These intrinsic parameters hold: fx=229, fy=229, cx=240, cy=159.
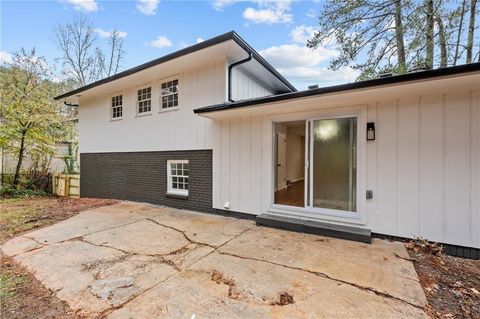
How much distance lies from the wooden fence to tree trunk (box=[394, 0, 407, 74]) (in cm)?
1454

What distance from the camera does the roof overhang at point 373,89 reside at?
10.4 ft

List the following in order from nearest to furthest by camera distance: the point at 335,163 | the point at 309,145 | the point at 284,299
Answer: the point at 284,299 < the point at 335,163 < the point at 309,145

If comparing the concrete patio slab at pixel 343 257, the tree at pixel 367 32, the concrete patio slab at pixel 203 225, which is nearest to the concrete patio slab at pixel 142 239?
the concrete patio slab at pixel 203 225

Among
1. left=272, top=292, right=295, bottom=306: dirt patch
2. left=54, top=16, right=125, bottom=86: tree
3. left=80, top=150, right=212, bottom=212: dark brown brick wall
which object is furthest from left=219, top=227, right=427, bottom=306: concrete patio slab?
left=54, top=16, right=125, bottom=86: tree

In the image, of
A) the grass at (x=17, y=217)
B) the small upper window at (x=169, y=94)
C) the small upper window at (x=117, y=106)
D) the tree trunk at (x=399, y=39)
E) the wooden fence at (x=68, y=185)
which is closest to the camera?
the grass at (x=17, y=217)

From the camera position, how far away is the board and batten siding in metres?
3.71

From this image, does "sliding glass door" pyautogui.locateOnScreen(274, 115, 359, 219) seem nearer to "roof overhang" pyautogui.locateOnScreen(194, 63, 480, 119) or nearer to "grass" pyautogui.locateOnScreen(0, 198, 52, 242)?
"roof overhang" pyautogui.locateOnScreen(194, 63, 480, 119)

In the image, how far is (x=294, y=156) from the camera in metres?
10.6

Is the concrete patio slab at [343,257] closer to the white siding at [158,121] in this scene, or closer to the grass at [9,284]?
the grass at [9,284]

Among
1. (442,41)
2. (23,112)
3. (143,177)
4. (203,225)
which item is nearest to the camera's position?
(203,225)

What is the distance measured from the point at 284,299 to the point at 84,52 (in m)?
22.9

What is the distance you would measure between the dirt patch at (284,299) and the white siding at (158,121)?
4.62 meters

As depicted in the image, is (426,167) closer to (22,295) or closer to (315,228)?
(315,228)

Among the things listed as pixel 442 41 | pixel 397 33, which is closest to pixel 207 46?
pixel 397 33
